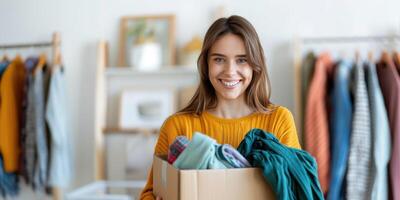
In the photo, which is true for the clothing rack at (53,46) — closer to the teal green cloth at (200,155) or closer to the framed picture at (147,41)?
the framed picture at (147,41)

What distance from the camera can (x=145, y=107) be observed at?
271cm

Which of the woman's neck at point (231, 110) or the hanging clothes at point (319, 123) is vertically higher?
the woman's neck at point (231, 110)

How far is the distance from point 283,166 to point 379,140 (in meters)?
1.50

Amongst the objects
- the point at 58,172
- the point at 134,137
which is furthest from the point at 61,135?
the point at 134,137

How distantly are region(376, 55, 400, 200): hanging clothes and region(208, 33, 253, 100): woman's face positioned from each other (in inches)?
53.2

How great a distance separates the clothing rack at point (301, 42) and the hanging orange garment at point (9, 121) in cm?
173

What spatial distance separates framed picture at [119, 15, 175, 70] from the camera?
267cm

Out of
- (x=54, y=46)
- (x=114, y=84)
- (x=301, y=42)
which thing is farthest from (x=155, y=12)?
(x=301, y=42)

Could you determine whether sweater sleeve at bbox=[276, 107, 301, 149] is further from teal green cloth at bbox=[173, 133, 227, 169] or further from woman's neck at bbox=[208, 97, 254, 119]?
teal green cloth at bbox=[173, 133, 227, 169]

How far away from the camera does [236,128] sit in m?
1.12

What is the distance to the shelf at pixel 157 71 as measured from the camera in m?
2.63

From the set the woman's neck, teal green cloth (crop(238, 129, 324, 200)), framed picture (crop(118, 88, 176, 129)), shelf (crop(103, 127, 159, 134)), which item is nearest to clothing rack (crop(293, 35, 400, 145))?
framed picture (crop(118, 88, 176, 129))

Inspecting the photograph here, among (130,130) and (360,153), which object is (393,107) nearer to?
(360,153)

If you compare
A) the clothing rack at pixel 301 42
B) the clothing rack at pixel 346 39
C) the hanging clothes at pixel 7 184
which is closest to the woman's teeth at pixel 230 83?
the clothing rack at pixel 301 42
